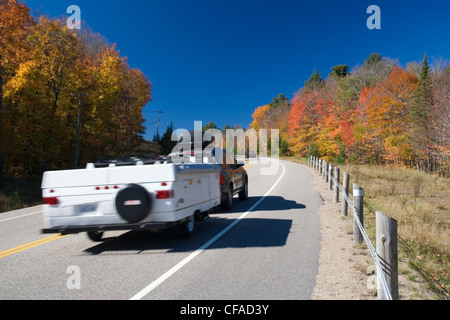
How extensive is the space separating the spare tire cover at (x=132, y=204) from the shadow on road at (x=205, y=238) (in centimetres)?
80

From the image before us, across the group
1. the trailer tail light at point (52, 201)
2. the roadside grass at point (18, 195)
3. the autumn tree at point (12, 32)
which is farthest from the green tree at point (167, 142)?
the trailer tail light at point (52, 201)

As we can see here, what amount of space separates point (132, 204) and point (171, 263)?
1304 millimetres

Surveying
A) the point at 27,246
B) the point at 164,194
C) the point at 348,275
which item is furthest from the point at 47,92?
the point at 348,275

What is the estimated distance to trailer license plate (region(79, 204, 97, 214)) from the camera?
612cm

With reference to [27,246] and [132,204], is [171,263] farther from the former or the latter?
[27,246]

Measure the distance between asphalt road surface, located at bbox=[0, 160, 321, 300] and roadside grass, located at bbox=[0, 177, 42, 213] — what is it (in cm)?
621

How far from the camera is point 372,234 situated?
6996mm

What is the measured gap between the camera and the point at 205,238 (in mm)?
7203

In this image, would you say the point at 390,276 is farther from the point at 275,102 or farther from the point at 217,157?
the point at 275,102

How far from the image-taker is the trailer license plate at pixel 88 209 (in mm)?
6123

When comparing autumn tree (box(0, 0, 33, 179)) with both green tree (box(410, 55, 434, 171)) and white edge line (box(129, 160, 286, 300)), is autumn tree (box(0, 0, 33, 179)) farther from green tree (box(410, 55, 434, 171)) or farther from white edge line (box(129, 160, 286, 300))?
green tree (box(410, 55, 434, 171))

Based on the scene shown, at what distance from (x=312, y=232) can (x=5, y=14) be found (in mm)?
20592
